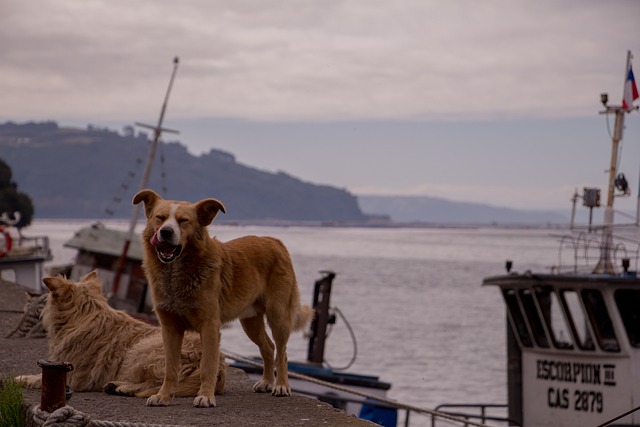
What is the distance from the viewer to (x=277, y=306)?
8.77m

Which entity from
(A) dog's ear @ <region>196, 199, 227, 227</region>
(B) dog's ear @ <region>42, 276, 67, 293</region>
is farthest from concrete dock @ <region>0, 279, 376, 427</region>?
(A) dog's ear @ <region>196, 199, 227, 227</region>

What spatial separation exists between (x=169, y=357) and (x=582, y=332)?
16.0 m

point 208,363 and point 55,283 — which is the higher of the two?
point 55,283

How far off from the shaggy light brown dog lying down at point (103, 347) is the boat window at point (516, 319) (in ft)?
51.7

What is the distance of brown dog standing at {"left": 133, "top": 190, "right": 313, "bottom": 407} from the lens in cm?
782

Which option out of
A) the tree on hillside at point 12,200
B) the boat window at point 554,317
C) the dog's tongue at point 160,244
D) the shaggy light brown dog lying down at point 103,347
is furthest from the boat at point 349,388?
the tree on hillside at point 12,200

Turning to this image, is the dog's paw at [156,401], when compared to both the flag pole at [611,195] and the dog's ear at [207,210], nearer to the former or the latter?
the dog's ear at [207,210]

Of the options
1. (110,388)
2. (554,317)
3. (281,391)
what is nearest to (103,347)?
(110,388)

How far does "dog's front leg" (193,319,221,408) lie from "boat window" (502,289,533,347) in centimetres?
1665

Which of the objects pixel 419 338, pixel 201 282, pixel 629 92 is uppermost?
pixel 629 92

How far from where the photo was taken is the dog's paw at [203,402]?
26.6 feet

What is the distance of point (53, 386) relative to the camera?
7.21m

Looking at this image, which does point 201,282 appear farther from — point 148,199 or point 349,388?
point 349,388

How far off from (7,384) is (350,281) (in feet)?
335
